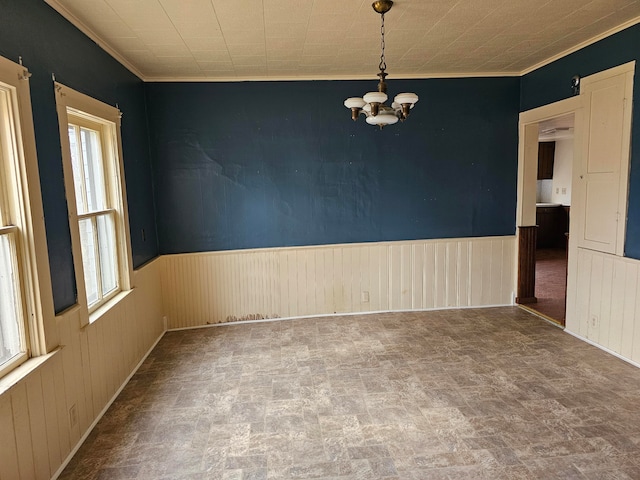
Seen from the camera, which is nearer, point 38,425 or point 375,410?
point 38,425

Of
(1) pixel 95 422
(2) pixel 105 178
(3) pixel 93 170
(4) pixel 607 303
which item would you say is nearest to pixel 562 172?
(4) pixel 607 303

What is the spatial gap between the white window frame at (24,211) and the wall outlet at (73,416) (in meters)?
0.47

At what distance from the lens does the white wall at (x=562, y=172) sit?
867 centimetres

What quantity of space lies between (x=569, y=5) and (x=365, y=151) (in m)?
2.35

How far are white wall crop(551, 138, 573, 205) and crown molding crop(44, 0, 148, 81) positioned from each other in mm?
8483

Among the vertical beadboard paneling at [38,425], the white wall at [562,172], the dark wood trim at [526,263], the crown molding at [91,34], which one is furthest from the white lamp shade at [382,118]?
the white wall at [562,172]

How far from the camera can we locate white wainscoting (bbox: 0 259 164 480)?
6.25 feet

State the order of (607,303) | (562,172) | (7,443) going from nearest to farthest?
(7,443) < (607,303) < (562,172)

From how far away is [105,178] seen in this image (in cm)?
341

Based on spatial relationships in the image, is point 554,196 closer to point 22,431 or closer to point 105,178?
point 105,178

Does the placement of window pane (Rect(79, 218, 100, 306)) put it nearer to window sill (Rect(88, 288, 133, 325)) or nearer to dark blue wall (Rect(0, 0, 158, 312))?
window sill (Rect(88, 288, 133, 325))

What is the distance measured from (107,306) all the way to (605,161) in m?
4.39

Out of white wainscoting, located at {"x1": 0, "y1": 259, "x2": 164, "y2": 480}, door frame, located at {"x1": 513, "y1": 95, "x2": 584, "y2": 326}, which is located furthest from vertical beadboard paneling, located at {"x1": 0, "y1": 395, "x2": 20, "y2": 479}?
door frame, located at {"x1": 513, "y1": 95, "x2": 584, "y2": 326}

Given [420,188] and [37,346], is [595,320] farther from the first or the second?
[37,346]
